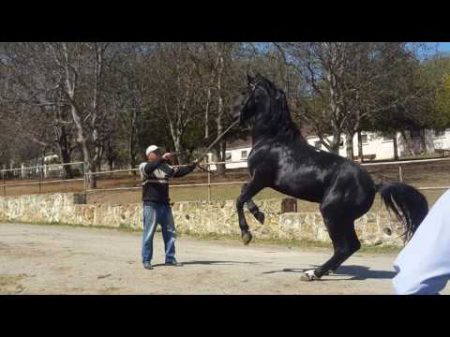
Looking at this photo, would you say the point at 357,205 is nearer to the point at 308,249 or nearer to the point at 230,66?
the point at 308,249

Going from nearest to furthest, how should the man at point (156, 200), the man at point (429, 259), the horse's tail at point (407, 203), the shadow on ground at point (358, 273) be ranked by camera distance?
the man at point (429, 259)
the horse's tail at point (407, 203)
the shadow on ground at point (358, 273)
the man at point (156, 200)

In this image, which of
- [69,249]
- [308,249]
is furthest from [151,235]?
[308,249]

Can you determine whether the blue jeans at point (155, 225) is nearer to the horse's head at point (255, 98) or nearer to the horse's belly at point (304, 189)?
the horse's head at point (255, 98)

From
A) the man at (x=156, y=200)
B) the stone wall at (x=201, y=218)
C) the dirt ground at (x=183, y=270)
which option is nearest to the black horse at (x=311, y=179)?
the dirt ground at (x=183, y=270)

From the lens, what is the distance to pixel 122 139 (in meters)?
46.3

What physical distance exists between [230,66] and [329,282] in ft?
77.0

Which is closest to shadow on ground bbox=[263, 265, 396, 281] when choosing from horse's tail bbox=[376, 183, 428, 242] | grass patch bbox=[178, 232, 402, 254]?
horse's tail bbox=[376, 183, 428, 242]

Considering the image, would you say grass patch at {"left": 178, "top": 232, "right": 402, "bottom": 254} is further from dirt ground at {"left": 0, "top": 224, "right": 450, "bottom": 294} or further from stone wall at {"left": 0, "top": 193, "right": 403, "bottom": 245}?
dirt ground at {"left": 0, "top": 224, "right": 450, "bottom": 294}

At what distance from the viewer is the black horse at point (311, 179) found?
7.62m

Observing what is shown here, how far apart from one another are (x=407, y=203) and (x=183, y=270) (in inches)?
131

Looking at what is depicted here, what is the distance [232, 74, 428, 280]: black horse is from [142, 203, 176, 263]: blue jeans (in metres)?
1.87

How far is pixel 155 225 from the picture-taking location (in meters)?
9.32

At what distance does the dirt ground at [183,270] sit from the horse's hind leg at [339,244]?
164mm

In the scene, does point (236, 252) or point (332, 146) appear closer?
point (236, 252)
